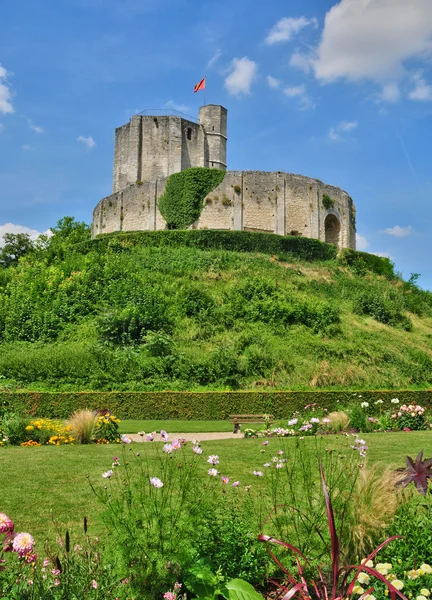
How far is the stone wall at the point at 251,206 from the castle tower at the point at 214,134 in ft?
26.0

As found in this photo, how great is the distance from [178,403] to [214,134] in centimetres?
2870

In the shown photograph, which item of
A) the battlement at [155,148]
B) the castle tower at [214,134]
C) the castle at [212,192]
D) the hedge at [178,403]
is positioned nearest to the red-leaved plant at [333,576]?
the hedge at [178,403]

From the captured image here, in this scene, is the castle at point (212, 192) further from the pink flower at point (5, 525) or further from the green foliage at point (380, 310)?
the pink flower at point (5, 525)

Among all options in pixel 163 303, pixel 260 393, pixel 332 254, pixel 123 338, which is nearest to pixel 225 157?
pixel 332 254

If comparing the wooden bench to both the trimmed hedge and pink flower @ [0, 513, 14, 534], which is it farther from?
the trimmed hedge

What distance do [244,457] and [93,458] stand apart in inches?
94.1

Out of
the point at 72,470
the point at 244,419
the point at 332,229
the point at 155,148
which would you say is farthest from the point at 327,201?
the point at 72,470

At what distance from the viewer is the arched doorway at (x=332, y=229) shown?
35.4m

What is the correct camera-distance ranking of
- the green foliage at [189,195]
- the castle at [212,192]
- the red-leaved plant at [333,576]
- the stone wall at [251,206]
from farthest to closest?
1. the castle at [212,192]
2. the stone wall at [251,206]
3. the green foliage at [189,195]
4. the red-leaved plant at [333,576]

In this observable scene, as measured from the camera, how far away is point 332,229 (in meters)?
36.2

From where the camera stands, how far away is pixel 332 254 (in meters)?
31.5

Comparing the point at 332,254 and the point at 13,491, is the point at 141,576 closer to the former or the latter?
the point at 13,491

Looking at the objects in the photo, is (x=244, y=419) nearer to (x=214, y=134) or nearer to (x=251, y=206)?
(x=251, y=206)

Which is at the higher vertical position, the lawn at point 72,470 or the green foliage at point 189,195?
the green foliage at point 189,195
